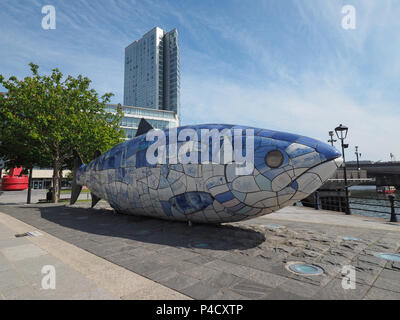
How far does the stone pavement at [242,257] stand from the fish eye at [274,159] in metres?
1.93

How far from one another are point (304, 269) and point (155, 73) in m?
111

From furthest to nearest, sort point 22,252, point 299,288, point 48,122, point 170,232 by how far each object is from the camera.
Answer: point 48,122 < point 170,232 < point 22,252 < point 299,288

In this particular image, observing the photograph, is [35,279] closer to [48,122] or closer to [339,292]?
[339,292]

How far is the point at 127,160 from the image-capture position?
8.12 m

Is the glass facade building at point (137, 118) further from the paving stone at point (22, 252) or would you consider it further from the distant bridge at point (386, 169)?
the paving stone at point (22, 252)

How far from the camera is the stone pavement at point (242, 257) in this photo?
3170mm

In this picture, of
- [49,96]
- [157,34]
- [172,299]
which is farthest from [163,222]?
[157,34]

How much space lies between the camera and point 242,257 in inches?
180

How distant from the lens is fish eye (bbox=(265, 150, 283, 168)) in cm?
518

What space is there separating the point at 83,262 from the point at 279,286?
11.7 feet

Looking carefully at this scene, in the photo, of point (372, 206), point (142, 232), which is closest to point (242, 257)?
point (142, 232)

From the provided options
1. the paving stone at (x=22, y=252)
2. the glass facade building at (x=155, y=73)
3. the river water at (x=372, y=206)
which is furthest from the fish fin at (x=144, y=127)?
the glass facade building at (x=155, y=73)

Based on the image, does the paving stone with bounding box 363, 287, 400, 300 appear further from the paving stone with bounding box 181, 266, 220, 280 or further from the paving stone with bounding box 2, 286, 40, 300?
the paving stone with bounding box 2, 286, 40, 300
